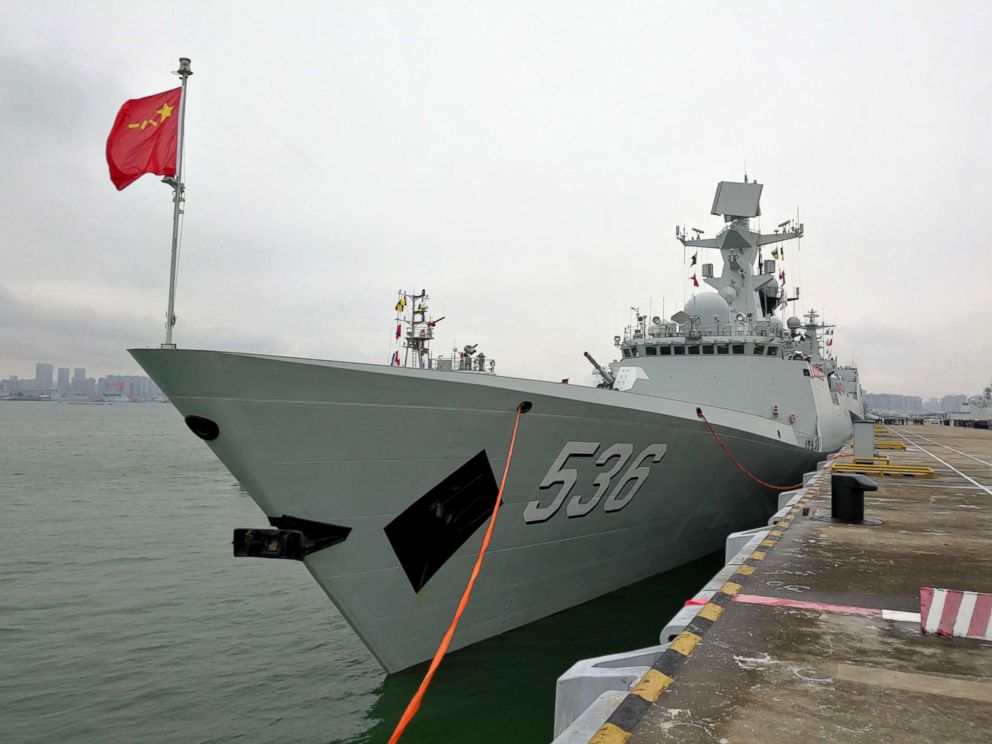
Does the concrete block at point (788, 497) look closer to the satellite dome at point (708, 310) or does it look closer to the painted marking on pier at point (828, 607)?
the satellite dome at point (708, 310)

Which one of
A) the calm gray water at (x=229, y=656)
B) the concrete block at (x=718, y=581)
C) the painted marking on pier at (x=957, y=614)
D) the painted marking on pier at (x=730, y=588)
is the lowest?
the calm gray water at (x=229, y=656)

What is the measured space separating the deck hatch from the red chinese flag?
3493mm

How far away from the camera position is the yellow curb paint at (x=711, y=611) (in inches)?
155

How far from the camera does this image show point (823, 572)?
5.12 meters

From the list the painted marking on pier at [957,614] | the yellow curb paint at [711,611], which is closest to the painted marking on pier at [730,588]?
the yellow curb paint at [711,611]

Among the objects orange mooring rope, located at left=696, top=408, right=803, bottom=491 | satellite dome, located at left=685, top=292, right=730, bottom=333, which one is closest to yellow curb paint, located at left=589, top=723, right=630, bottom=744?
orange mooring rope, located at left=696, top=408, right=803, bottom=491

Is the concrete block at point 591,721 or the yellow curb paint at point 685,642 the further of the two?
the yellow curb paint at point 685,642

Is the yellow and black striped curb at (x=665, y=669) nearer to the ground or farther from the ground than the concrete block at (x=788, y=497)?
farther from the ground

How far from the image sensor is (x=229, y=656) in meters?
7.46

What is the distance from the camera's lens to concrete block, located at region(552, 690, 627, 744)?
7.88 feet

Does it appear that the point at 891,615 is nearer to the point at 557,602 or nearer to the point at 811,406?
the point at 557,602

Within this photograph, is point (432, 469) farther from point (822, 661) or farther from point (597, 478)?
point (822, 661)

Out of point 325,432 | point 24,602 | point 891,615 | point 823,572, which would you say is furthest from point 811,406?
point 24,602

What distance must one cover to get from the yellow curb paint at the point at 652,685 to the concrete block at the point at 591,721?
8cm
